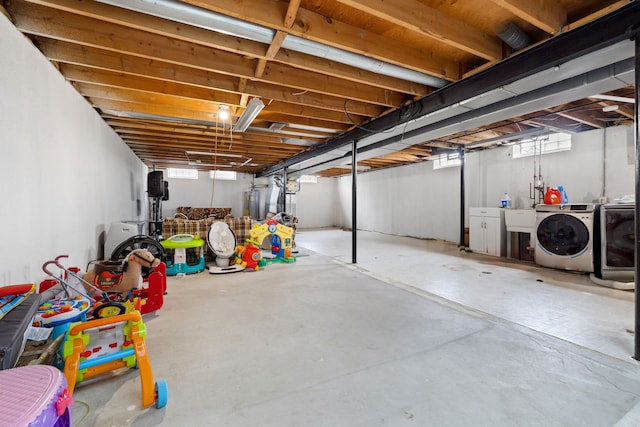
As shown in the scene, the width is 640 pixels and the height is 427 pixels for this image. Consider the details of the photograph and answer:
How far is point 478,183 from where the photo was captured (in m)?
6.77

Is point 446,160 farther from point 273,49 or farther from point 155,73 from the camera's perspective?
point 155,73

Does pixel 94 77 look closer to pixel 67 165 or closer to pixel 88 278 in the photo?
pixel 67 165

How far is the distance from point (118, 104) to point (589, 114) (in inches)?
275

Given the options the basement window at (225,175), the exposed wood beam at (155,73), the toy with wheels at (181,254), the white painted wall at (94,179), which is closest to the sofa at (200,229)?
the toy with wheels at (181,254)

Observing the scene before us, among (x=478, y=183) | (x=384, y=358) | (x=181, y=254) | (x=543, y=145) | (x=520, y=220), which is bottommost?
(x=384, y=358)

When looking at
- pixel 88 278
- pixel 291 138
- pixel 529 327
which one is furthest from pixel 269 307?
pixel 291 138

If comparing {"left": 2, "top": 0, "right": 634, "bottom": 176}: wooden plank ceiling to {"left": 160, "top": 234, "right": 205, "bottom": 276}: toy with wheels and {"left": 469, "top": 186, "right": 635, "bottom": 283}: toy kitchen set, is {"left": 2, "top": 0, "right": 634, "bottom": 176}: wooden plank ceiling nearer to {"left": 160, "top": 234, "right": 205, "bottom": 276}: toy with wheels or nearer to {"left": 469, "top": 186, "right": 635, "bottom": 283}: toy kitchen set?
{"left": 469, "top": 186, "right": 635, "bottom": 283}: toy kitchen set

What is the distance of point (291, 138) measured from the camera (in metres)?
5.75

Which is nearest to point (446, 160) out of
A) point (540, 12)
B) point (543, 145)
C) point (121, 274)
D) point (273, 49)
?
point (543, 145)

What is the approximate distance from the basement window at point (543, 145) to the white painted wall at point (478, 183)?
0.33 feet

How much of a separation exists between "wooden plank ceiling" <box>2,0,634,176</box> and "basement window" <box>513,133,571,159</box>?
59cm

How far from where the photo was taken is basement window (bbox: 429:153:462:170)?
23.5ft

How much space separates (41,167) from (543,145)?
754 centimetres

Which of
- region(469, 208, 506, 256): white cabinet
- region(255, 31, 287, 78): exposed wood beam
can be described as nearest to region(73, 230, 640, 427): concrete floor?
region(469, 208, 506, 256): white cabinet
